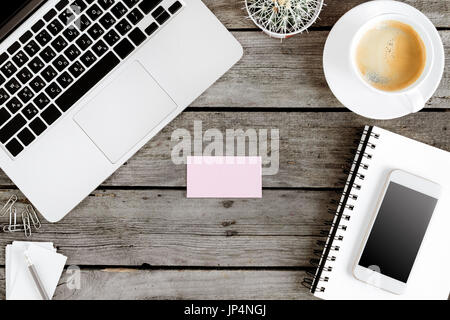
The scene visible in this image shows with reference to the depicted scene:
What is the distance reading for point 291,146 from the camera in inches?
31.0

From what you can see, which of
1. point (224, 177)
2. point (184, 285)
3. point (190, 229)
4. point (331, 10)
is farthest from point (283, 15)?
point (184, 285)

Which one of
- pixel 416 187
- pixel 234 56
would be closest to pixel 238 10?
pixel 234 56

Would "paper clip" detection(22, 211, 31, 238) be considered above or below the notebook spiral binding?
above

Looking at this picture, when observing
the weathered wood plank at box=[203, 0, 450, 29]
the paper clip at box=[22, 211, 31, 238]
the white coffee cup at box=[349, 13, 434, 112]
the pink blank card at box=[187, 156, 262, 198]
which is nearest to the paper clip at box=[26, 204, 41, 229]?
the paper clip at box=[22, 211, 31, 238]

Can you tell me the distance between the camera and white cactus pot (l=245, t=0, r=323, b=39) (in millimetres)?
725

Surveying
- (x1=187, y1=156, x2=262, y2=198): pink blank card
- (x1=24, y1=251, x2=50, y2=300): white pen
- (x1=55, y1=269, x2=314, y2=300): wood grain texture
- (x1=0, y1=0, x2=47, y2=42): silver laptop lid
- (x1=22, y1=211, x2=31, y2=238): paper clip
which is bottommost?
(x1=55, y1=269, x2=314, y2=300): wood grain texture

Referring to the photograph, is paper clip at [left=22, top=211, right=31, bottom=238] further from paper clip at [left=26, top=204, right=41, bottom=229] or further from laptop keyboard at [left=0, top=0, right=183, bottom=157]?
laptop keyboard at [left=0, top=0, right=183, bottom=157]

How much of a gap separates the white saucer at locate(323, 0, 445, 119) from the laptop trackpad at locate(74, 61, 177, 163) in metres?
0.31

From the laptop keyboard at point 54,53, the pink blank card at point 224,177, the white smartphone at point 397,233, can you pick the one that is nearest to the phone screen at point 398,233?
the white smartphone at point 397,233

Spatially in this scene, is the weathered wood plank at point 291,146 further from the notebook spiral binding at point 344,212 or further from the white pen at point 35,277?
the white pen at point 35,277

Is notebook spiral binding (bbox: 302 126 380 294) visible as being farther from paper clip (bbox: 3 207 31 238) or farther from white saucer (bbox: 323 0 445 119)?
paper clip (bbox: 3 207 31 238)

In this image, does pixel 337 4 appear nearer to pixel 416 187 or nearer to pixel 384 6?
pixel 384 6

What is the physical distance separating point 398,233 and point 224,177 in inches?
13.6

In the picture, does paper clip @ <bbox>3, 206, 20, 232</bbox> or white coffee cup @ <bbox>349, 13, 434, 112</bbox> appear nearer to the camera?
white coffee cup @ <bbox>349, 13, 434, 112</bbox>
